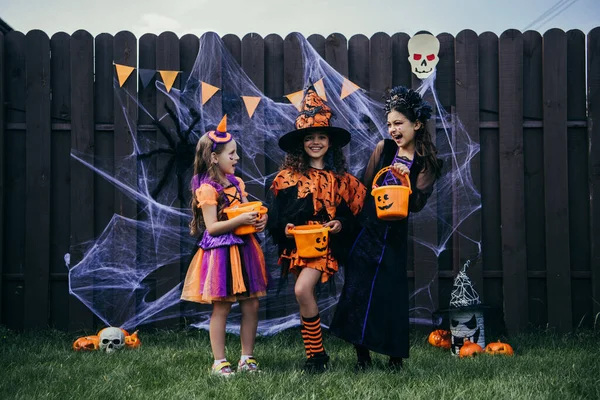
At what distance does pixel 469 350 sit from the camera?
13.1 feet

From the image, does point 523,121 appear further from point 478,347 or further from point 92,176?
point 92,176

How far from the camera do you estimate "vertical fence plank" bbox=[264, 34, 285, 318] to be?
4621mm

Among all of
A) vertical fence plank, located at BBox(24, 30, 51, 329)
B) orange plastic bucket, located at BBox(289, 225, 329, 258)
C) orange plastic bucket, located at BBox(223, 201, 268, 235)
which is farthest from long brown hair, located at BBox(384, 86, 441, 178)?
vertical fence plank, located at BBox(24, 30, 51, 329)

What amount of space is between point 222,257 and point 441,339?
1.78m

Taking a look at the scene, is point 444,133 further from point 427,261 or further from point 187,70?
point 187,70

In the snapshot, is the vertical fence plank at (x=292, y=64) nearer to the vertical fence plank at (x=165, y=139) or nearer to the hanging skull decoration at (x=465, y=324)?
the vertical fence plank at (x=165, y=139)

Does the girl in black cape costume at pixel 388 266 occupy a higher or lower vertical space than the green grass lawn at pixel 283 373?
higher

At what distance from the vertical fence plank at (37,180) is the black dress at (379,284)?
96.5 inches

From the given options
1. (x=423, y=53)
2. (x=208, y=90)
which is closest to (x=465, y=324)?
(x=423, y=53)

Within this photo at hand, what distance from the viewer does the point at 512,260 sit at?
456 centimetres

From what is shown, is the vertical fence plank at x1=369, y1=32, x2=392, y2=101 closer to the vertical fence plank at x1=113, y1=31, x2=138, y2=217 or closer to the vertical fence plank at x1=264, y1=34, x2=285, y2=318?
the vertical fence plank at x1=264, y1=34, x2=285, y2=318

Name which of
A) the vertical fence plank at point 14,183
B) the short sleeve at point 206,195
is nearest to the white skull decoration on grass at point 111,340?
the vertical fence plank at point 14,183

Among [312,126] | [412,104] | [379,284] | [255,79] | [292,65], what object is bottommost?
[379,284]

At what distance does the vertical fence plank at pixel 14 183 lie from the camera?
469 centimetres
